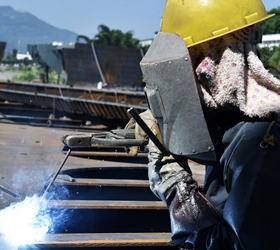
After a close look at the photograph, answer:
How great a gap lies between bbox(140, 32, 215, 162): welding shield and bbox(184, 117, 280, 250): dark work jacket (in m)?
0.11

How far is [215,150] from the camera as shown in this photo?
168 centimetres

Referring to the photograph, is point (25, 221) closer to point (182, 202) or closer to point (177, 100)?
point (182, 202)

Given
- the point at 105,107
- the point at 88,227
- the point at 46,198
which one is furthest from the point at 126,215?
the point at 105,107

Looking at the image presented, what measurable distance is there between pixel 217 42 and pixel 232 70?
0.51ft

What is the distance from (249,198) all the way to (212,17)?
2.15 feet

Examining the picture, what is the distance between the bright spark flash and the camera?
2904mm

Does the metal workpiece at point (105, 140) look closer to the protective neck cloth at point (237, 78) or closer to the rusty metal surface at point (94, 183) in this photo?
the protective neck cloth at point (237, 78)

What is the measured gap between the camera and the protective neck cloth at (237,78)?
1503 millimetres

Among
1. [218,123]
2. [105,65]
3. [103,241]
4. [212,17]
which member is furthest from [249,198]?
[105,65]

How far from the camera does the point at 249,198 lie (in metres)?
1.43

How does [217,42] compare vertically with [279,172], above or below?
above

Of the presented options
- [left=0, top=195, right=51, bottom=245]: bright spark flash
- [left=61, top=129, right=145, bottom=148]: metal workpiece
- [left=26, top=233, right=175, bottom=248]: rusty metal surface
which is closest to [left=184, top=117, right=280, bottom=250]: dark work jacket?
[left=61, top=129, right=145, bottom=148]: metal workpiece

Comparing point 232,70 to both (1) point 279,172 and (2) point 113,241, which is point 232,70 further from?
(2) point 113,241

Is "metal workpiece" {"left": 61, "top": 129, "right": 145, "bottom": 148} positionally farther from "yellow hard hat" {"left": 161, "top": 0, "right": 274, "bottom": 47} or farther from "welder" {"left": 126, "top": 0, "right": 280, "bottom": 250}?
"yellow hard hat" {"left": 161, "top": 0, "right": 274, "bottom": 47}
